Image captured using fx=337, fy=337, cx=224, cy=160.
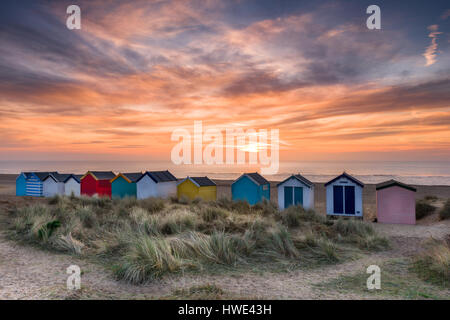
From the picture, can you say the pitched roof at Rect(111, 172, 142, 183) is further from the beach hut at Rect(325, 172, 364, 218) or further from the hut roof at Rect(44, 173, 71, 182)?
the beach hut at Rect(325, 172, 364, 218)

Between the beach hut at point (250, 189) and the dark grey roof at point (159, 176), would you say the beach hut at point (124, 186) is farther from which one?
the beach hut at point (250, 189)

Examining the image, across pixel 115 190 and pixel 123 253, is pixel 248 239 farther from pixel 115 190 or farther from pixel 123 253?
pixel 115 190

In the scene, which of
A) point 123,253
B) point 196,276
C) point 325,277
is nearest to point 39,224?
point 123,253

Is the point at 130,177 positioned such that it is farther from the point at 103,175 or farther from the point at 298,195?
the point at 298,195

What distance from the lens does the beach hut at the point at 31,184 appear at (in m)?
24.9

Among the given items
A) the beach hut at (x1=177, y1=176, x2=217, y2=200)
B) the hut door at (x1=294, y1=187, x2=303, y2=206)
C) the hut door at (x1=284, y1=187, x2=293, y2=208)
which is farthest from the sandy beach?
the hut door at (x1=284, y1=187, x2=293, y2=208)

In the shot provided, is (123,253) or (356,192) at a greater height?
(356,192)

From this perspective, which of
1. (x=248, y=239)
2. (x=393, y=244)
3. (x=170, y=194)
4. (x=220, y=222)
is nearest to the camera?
(x=248, y=239)

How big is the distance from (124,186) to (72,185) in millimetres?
5207

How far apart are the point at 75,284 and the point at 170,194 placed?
13345 mm

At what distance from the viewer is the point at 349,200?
15.3 metres

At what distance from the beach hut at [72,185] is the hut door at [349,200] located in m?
17.3

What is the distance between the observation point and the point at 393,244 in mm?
10922

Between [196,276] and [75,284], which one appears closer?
[75,284]
